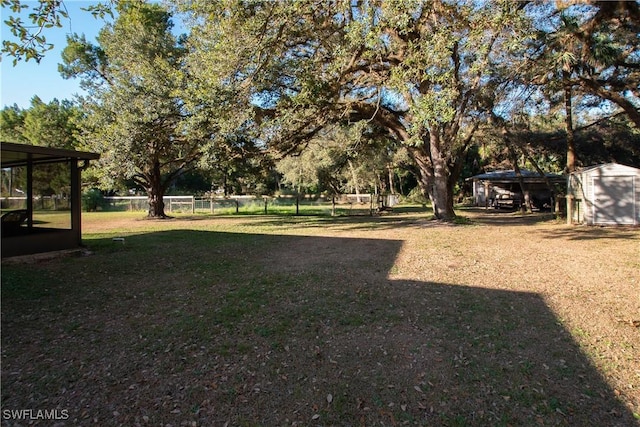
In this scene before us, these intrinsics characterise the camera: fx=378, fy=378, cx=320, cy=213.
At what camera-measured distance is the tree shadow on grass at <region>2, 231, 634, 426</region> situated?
9.13ft

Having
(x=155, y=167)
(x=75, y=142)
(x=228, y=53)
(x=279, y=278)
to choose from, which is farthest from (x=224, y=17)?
(x=75, y=142)

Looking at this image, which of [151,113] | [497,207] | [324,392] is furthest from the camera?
[497,207]

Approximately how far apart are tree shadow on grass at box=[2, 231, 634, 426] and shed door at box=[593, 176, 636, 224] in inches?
472

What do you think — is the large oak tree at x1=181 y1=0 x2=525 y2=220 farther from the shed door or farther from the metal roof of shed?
the metal roof of shed

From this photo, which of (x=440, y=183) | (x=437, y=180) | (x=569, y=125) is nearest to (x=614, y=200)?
(x=569, y=125)

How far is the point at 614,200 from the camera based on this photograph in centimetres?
1427

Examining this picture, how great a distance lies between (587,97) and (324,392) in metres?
19.9

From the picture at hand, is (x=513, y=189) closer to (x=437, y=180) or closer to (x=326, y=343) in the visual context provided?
(x=437, y=180)

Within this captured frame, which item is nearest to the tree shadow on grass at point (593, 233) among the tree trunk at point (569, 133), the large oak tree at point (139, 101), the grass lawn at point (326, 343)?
the tree trunk at point (569, 133)

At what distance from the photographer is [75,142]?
73.8 feet

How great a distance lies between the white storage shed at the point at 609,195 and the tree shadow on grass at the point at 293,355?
12.0 meters

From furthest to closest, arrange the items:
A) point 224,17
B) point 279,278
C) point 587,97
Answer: point 587,97 < point 224,17 < point 279,278

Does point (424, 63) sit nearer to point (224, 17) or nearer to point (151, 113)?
point (224, 17)

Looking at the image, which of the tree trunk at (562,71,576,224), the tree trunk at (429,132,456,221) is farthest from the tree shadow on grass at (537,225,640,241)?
the tree trunk at (429,132,456,221)
